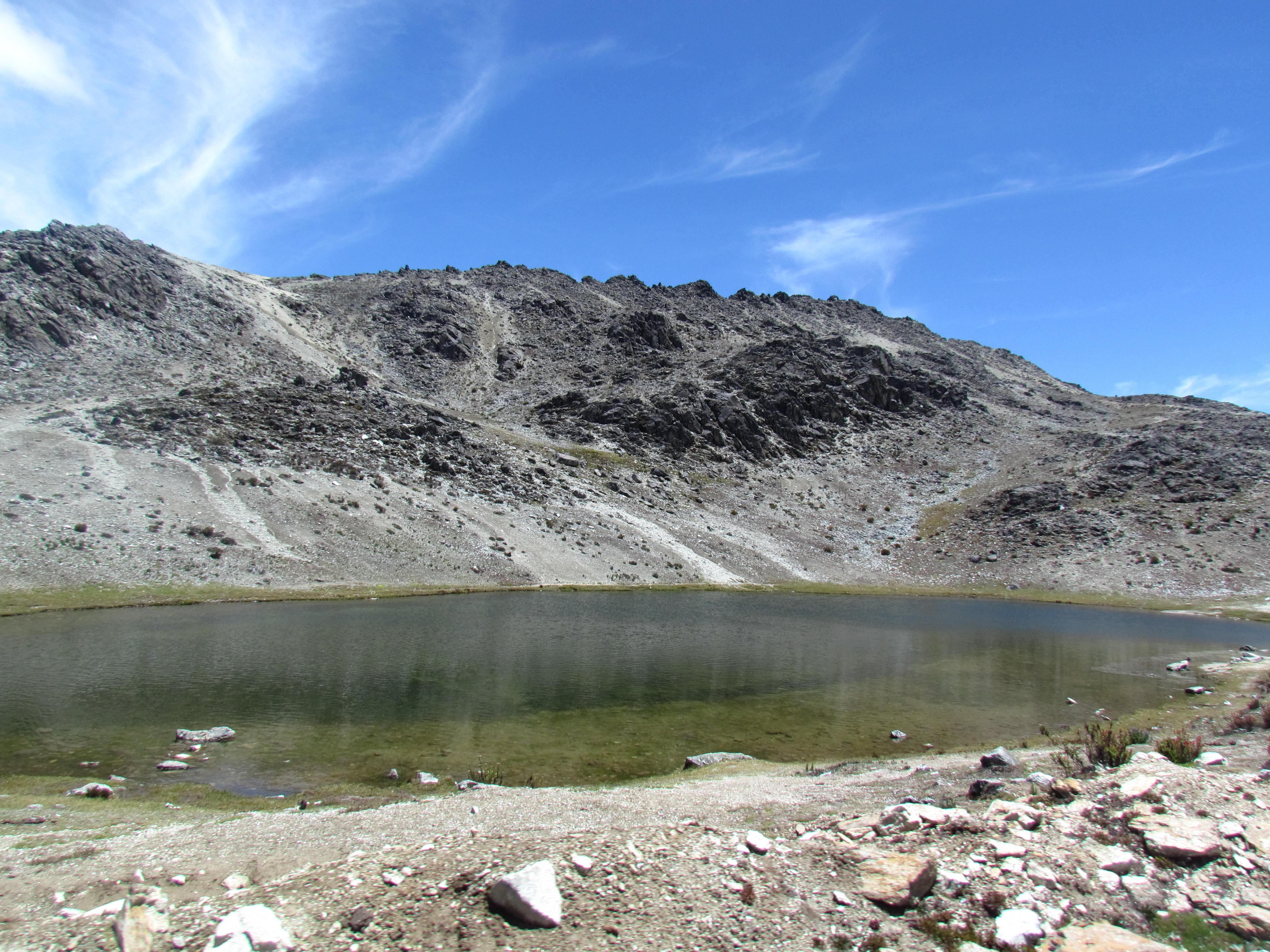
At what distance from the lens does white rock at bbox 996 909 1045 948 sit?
26.7ft

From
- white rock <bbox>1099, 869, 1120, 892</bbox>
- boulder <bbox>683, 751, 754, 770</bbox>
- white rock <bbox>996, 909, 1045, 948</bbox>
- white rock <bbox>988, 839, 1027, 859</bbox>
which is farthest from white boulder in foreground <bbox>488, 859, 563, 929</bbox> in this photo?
boulder <bbox>683, 751, 754, 770</bbox>

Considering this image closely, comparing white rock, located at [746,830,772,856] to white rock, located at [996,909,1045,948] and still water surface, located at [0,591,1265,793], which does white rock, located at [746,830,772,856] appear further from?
still water surface, located at [0,591,1265,793]

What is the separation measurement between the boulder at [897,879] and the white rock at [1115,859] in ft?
8.25

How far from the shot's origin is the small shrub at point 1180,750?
15.3 m

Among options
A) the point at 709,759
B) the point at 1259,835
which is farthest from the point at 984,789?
the point at 709,759

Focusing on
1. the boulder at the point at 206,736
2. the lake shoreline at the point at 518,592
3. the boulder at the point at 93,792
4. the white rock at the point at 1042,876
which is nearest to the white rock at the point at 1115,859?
the white rock at the point at 1042,876

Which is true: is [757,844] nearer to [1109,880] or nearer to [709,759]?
[1109,880]

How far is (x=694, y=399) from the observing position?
455ft

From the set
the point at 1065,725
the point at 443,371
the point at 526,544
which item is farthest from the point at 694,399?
the point at 1065,725

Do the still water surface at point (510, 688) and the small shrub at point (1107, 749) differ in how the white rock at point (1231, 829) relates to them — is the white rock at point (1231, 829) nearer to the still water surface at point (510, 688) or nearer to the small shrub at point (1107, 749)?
the small shrub at point (1107, 749)

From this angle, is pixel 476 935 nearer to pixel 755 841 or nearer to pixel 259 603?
pixel 755 841

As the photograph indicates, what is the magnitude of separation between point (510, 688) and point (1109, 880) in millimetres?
22432

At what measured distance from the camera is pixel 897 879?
9.32 meters

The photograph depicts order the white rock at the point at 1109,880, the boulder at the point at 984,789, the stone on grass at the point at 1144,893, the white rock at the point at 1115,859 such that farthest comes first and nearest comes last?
the boulder at the point at 984,789 < the white rock at the point at 1115,859 < the white rock at the point at 1109,880 < the stone on grass at the point at 1144,893
